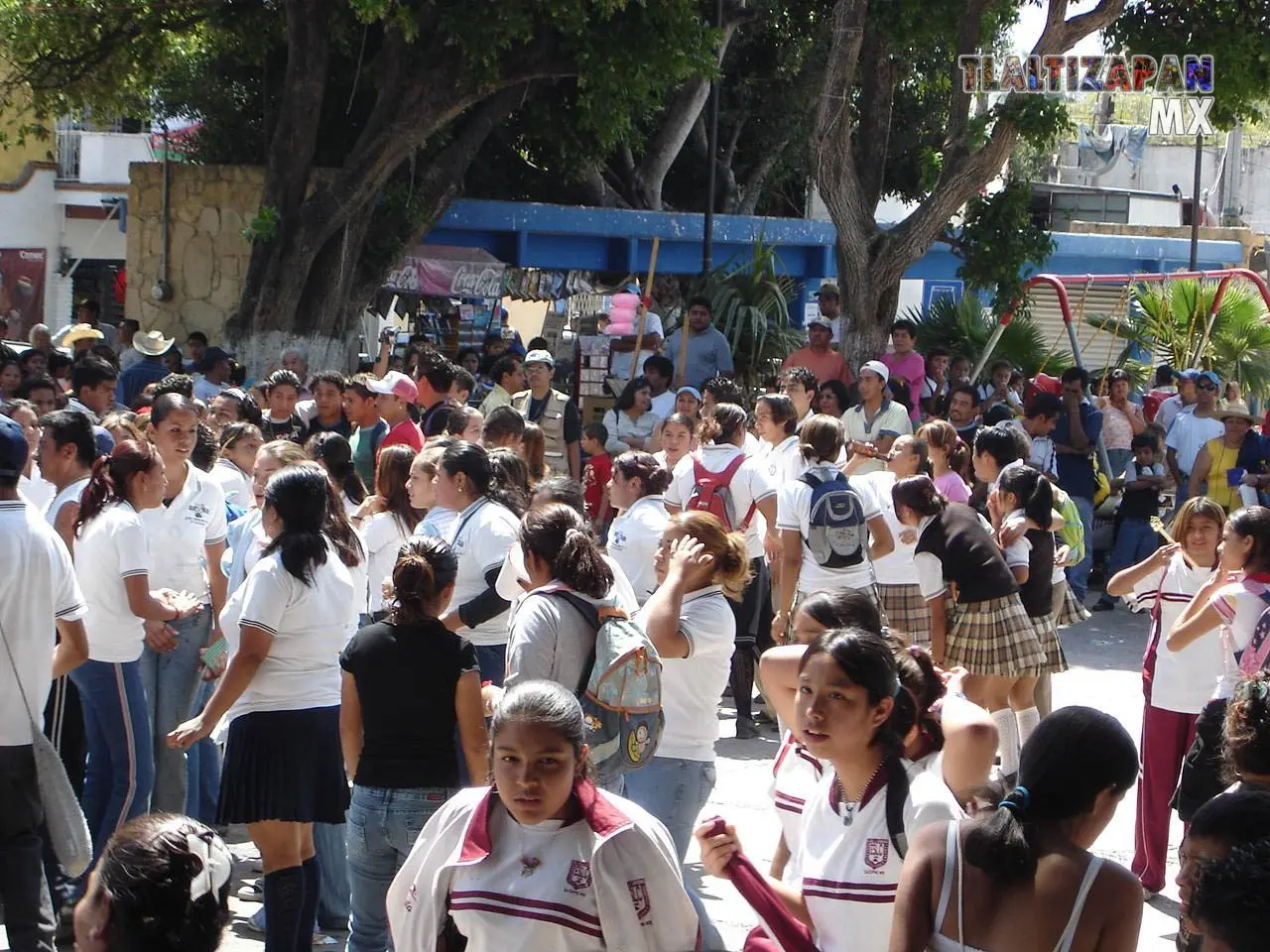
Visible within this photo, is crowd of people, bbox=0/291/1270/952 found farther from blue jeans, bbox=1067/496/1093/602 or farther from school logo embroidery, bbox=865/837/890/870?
blue jeans, bbox=1067/496/1093/602

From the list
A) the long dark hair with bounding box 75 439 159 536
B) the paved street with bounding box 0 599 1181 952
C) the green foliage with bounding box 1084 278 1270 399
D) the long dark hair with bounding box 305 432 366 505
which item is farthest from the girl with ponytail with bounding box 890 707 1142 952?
the green foliage with bounding box 1084 278 1270 399

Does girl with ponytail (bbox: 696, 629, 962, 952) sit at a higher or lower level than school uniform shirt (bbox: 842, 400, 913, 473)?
lower

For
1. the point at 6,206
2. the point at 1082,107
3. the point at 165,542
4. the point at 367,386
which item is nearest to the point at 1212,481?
the point at 367,386

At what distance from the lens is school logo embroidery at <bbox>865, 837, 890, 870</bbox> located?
352 cm

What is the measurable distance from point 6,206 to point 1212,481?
22.7 metres

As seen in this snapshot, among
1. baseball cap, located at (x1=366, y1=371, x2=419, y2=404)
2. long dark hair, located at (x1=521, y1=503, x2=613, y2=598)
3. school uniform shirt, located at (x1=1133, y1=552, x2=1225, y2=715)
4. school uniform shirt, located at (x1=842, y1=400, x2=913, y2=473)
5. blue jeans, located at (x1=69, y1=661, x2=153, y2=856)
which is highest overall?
baseball cap, located at (x1=366, y1=371, x2=419, y2=404)

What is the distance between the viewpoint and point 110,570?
19.2ft

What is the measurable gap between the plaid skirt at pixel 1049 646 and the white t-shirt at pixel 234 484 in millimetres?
3831

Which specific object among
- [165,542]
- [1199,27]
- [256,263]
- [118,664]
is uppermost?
[1199,27]

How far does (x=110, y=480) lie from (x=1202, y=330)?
15482 millimetres

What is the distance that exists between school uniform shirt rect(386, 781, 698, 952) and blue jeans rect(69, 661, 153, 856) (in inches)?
112

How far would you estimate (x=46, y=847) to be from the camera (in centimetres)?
577

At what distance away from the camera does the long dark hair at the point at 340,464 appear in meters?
7.56

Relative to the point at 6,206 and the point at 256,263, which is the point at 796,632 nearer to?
the point at 256,263
